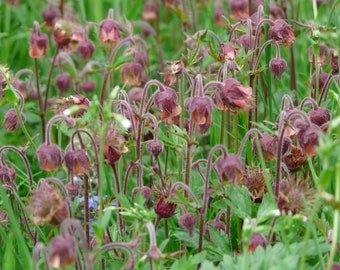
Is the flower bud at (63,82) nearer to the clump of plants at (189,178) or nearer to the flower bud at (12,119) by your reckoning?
the clump of plants at (189,178)

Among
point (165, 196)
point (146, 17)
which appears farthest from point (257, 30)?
point (146, 17)

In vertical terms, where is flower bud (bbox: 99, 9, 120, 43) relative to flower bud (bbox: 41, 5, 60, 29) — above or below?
above

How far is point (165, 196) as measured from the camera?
9.01 feet

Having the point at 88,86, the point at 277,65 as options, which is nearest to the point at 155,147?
the point at 277,65

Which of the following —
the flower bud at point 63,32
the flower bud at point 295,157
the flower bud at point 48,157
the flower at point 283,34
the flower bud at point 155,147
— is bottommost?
the flower bud at point 295,157

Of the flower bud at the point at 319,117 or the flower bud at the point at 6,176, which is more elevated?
the flower bud at the point at 319,117

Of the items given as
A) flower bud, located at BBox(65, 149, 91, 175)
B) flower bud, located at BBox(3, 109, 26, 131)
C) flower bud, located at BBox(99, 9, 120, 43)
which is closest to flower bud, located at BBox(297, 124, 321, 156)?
flower bud, located at BBox(65, 149, 91, 175)

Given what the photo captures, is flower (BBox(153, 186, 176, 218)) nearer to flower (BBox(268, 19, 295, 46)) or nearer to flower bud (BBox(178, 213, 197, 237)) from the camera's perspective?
flower bud (BBox(178, 213, 197, 237))

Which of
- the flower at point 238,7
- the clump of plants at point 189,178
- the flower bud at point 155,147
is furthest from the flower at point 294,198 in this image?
the flower at point 238,7

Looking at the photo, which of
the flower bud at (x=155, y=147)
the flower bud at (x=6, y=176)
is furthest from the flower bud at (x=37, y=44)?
the flower bud at (x=155, y=147)

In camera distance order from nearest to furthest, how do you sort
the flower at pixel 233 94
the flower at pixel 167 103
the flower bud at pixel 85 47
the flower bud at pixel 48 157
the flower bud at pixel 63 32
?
the flower bud at pixel 48 157
the flower at pixel 233 94
the flower at pixel 167 103
the flower bud at pixel 63 32
the flower bud at pixel 85 47

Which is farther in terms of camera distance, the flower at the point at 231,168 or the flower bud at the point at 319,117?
the flower bud at the point at 319,117

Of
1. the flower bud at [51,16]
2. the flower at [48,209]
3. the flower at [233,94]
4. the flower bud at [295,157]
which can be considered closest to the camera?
the flower at [48,209]

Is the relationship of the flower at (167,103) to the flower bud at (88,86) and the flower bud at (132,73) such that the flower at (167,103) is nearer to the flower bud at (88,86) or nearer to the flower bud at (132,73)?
the flower bud at (132,73)
